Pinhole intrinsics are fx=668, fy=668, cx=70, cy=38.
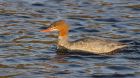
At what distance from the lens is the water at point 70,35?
16.6 metres

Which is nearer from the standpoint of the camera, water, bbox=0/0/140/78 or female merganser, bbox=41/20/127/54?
water, bbox=0/0/140/78

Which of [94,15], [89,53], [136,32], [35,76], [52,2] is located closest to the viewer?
[35,76]

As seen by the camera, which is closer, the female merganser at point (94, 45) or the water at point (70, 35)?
the water at point (70, 35)

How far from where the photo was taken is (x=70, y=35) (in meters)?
21.0

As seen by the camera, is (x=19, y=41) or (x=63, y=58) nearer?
(x=63, y=58)

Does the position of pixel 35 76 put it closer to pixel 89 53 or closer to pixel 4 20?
pixel 89 53

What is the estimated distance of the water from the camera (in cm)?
1664

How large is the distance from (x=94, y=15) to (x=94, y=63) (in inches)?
225

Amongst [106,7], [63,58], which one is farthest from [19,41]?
[106,7]

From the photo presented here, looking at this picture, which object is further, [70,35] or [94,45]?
[70,35]

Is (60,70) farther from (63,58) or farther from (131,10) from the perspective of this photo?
(131,10)

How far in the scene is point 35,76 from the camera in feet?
52.4

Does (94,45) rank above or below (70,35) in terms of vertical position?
below

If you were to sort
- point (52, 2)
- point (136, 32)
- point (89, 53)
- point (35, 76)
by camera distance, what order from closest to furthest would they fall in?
point (35, 76)
point (89, 53)
point (136, 32)
point (52, 2)
